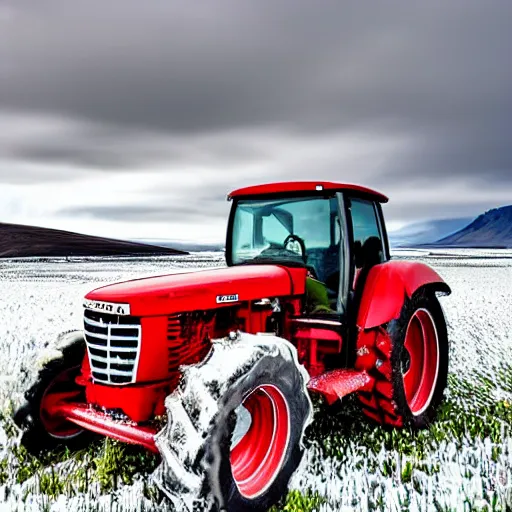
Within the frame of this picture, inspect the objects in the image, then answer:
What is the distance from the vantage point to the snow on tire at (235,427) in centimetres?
321

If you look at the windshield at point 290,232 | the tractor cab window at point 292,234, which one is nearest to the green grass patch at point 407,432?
the tractor cab window at point 292,234

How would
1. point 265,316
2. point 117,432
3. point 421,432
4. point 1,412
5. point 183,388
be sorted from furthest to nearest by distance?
1. point 1,412
2. point 421,432
3. point 265,316
4. point 117,432
5. point 183,388

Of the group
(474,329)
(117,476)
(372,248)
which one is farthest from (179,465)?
(474,329)

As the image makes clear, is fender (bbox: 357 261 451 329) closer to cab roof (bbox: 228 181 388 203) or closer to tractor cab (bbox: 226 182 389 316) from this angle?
tractor cab (bbox: 226 182 389 316)

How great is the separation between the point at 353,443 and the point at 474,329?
6691 millimetres

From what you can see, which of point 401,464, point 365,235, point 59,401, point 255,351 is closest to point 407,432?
point 401,464

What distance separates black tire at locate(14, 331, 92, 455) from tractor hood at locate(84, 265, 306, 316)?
789mm

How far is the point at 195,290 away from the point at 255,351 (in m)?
0.73

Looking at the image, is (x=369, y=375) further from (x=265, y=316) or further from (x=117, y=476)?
(x=117, y=476)

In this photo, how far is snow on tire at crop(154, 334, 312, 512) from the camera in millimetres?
3211

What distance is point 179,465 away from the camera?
321cm

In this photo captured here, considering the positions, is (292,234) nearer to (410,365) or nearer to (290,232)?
(290,232)

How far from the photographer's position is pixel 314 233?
520cm

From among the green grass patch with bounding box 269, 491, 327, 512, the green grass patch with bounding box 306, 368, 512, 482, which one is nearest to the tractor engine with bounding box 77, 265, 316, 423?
the green grass patch with bounding box 269, 491, 327, 512
